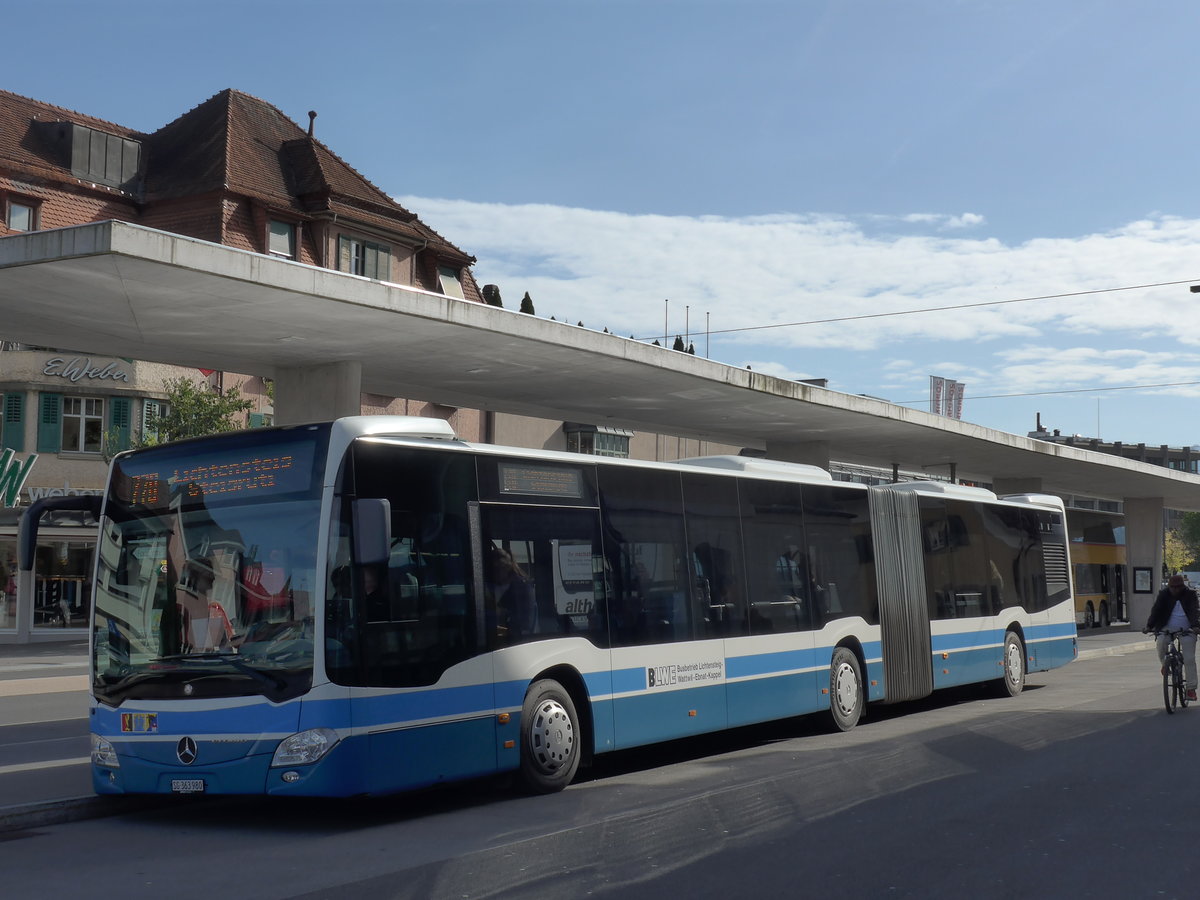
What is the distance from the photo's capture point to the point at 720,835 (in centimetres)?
848

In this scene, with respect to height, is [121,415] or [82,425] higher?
[121,415]

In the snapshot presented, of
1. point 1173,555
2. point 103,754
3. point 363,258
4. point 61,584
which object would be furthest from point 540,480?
point 1173,555

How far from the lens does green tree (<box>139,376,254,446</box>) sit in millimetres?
37000

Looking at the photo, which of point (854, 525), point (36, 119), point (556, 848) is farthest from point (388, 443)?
point (36, 119)

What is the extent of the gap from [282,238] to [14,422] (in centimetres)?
1000

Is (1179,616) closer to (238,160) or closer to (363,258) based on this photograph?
(363,258)

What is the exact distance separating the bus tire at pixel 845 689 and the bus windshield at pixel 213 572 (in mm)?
7602

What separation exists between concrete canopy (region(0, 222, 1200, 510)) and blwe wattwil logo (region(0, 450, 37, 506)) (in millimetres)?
19307

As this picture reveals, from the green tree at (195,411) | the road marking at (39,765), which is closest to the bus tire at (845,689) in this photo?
the road marking at (39,765)

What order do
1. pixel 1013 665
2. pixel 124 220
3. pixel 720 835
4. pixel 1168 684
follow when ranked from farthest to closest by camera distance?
pixel 124 220, pixel 1013 665, pixel 1168 684, pixel 720 835

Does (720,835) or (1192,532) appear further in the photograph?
(1192,532)

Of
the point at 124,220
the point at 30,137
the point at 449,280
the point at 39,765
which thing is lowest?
the point at 39,765

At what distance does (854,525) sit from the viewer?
1611 centimetres

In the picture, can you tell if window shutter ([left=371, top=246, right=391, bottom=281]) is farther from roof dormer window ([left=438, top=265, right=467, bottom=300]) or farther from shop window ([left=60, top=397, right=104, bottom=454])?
shop window ([left=60, top=397, right=104, bottom=454])
